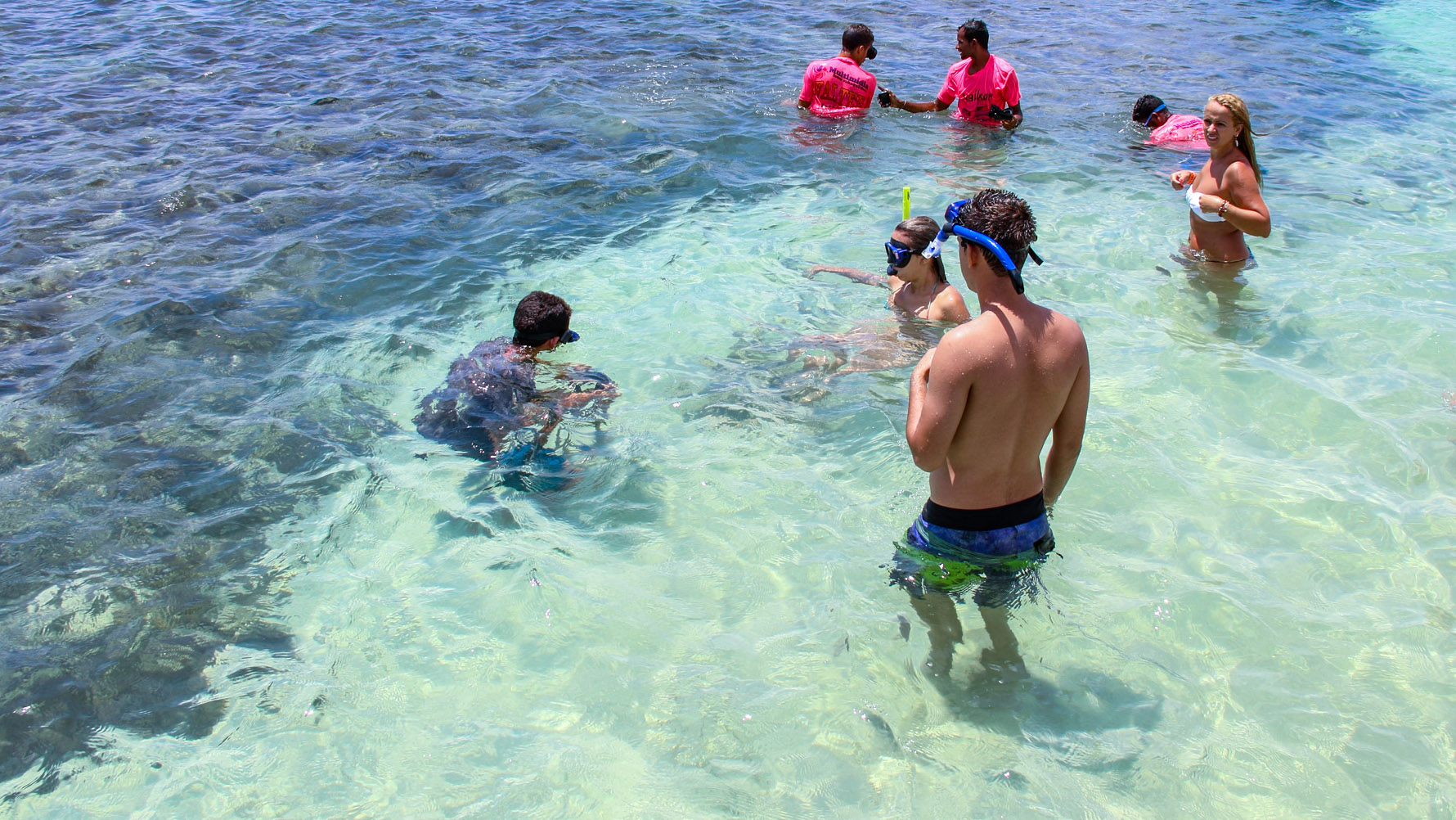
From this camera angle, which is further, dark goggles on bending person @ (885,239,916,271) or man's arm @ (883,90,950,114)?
man's arm @ (883,90,950,114)

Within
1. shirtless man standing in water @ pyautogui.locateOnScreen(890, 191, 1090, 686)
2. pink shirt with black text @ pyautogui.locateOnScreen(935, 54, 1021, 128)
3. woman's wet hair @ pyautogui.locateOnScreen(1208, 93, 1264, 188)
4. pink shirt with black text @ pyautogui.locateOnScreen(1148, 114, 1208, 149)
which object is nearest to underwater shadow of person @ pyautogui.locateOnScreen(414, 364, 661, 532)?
shirtless man standing in water @ pyautogui.locateOnScreen(890, 191, 1090, 686)

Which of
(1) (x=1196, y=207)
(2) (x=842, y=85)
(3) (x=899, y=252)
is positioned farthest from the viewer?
(2) (x=842, y=85)

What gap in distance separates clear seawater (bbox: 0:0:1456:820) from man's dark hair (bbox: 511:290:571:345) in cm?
67

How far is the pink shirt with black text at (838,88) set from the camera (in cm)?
1074

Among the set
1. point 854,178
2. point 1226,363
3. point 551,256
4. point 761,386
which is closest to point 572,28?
point 854,178

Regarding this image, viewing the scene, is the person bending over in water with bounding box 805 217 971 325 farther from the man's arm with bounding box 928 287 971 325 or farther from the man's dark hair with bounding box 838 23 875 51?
the man's dark hair with bounding box 838 23 875 51

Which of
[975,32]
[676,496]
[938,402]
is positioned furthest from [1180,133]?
[938,402]

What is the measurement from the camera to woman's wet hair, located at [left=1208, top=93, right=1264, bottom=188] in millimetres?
5836

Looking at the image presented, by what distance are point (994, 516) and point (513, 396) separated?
286 centimetres

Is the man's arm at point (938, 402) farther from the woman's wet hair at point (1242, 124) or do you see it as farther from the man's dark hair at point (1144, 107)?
the man's dark hair at point (1144, 107)

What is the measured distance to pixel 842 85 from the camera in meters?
10.8

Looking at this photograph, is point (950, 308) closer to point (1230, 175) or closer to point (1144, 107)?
point (1230, 175)

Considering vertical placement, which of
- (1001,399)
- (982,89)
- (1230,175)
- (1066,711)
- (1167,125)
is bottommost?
(1066,711)

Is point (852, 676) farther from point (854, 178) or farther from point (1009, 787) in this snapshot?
point (854, 178)
